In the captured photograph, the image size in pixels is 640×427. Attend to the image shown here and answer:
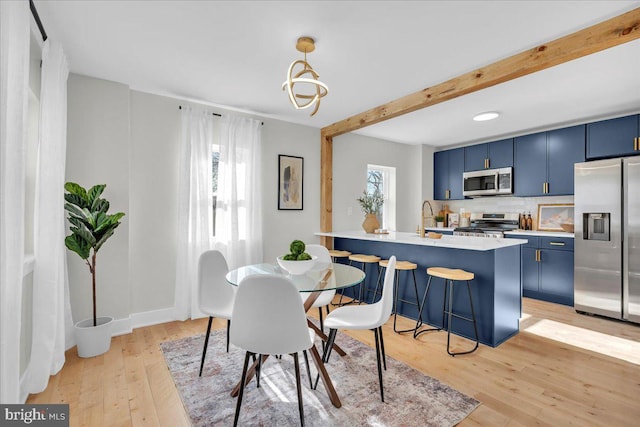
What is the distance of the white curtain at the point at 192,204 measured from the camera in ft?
11.0

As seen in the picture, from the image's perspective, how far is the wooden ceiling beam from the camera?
1.93 meters

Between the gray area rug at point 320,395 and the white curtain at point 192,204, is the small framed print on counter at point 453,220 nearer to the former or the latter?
the gray area rug at point 320,395

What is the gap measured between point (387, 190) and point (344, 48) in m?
3.46

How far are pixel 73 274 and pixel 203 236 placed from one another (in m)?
1.20

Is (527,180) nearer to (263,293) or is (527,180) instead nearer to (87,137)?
(263,293)

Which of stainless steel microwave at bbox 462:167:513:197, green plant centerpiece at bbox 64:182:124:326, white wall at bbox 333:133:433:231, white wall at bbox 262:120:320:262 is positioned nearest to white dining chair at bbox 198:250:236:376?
green plant centerpiece at bbox 64:182:124:326

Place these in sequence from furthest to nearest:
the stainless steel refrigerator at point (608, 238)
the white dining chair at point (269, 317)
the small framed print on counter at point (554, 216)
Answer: the small framed print on counter at point (554, 216)
the stainless steel refrigerator at point (608, 238)
the white dining chair at point (269, 317)

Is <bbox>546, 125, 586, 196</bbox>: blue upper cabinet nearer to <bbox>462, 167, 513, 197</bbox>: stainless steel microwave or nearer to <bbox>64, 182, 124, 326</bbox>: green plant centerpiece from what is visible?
<bbox>462, 167, 513, 197</bbox>: stainless steel microwave

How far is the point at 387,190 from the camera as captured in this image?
5.54m

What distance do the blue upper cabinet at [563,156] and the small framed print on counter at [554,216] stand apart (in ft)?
1.13

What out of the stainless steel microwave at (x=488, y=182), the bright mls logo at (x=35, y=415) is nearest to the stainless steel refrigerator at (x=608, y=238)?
the stainless steel microwave at (x=488, y=182)

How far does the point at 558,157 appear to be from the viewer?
430 centimetres

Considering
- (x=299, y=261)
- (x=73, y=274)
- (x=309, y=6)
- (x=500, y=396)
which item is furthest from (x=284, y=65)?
(x=500, y=396)

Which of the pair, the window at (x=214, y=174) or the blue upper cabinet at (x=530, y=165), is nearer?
the window at (x=214, y=174)
